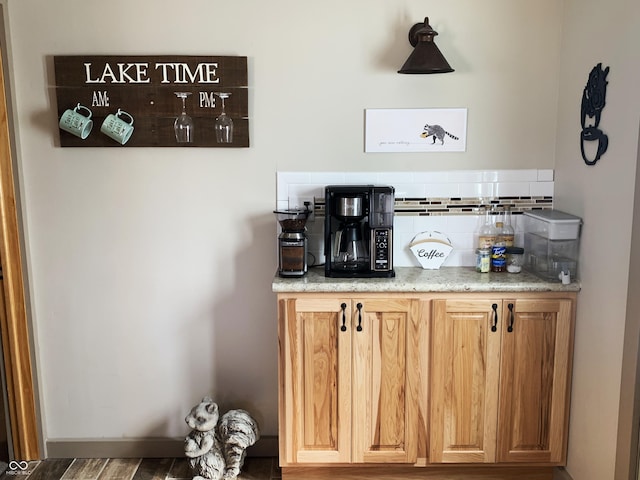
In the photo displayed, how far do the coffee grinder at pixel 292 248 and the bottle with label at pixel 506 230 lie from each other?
987mm

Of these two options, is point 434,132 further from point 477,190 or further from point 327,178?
point 327,178

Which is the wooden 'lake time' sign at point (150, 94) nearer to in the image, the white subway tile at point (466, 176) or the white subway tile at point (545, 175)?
the white subway tile at point (466, 176)

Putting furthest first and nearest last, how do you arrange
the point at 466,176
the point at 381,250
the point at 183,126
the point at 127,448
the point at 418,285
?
the point at 127,448 < the point at 466,176 < the point at 183,126 < the point at 381,250 < the point at 418,285

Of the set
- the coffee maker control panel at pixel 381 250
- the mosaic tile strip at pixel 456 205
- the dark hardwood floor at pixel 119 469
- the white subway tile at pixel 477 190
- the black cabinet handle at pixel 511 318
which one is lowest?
the dark hardwood floor at pixel 119 469

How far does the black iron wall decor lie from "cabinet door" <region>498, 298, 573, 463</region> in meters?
0.69

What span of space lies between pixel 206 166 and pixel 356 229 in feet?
2.60

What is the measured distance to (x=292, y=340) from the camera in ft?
8.86

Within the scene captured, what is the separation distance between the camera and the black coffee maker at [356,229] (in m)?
2.77

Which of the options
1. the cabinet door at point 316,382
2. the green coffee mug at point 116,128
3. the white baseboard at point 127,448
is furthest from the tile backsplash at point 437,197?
the white baseboard at point 127,448

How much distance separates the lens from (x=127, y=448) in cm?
313

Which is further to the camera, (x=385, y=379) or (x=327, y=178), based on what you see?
(x=327, y=178)

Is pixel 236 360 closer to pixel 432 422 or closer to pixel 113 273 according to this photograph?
pixel 113 273

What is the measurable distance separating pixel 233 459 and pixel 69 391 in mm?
938

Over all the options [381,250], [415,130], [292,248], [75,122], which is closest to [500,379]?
[381,250]
